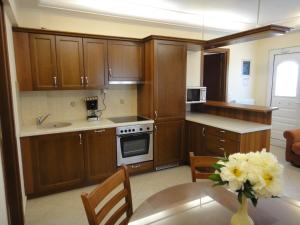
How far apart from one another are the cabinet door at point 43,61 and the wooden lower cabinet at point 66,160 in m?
0.73

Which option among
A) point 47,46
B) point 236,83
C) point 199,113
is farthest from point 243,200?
point 236,83

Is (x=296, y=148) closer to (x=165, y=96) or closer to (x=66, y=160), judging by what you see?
→ (x=165, y=96)

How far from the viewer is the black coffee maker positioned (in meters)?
3.52

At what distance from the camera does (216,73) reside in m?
5.27

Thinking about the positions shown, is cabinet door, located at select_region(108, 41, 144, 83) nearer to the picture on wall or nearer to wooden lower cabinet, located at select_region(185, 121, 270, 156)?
wooden lower cabinet, located at select_region(185, 121, 270, 156)

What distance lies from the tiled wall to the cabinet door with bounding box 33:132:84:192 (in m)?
0.62

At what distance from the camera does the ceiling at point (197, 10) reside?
11.0 ft

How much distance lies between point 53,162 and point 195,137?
2.21 m

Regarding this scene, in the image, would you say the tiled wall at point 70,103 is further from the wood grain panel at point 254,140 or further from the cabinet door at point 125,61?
the wood grain panel at point 254,140


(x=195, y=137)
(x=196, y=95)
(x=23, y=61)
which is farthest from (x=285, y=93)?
(x=23, y=61)

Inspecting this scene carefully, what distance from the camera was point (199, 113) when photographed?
14.4 feet

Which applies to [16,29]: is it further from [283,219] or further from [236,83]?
[236,83]

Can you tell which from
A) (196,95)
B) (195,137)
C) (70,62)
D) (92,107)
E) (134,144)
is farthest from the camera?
(196,95)

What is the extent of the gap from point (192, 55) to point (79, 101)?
2.37 meters
